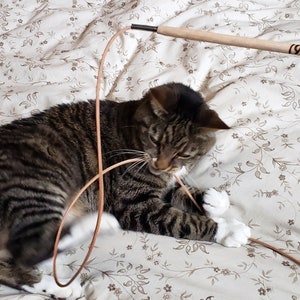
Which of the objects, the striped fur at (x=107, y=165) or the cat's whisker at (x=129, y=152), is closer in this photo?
the striped fur at (x=107, y=165)

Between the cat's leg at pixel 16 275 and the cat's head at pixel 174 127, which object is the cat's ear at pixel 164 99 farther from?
the cat's leg at pixel 16 275

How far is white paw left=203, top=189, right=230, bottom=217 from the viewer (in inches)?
48.6

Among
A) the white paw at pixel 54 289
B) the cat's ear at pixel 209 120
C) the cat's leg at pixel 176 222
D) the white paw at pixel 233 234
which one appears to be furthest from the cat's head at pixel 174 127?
the white paw at pixel 54 289

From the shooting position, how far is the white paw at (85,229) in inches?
46.7

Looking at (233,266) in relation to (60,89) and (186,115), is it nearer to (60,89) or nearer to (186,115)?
(186,115)

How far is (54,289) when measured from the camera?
1069 millimetres

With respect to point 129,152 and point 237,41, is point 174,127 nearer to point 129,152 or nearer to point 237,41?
point 129,152

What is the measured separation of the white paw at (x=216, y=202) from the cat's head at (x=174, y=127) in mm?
120

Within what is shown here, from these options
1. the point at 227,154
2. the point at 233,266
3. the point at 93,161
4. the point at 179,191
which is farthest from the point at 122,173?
the point at 233,266

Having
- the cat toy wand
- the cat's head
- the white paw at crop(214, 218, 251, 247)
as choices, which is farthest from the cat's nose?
the cat toy wand

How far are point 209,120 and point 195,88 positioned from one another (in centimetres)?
42

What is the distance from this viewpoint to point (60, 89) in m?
1.53

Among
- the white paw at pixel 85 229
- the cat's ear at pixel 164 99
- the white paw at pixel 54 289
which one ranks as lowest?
the white paw at pixel 54 289

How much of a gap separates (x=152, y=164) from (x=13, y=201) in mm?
389
